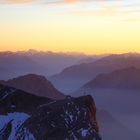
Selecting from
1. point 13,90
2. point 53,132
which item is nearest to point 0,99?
point 13,90

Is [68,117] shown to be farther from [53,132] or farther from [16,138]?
[16,138]

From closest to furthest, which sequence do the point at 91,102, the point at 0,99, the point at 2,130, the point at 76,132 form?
the point at 76,132
the point at 2,130
the point at 91,102
the point at 0,99

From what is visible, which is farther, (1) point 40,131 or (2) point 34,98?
(2) point 34,98

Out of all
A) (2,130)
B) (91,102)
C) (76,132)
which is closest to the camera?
(76,132)

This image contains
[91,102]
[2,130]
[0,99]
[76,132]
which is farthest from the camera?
[0,99]

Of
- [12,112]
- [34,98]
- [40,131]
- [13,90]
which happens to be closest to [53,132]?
[40,131]

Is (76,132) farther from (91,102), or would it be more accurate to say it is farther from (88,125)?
A: (91,102)
